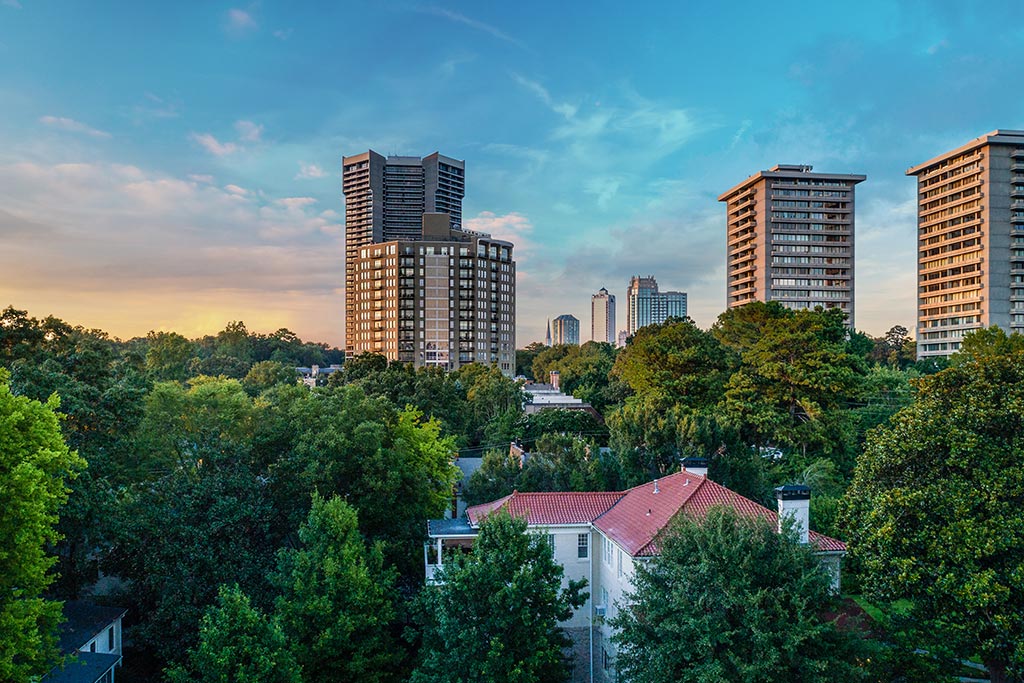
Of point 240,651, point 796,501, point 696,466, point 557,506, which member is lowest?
point 240,651

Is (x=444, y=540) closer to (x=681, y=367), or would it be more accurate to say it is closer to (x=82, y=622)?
(x=82, y=622)

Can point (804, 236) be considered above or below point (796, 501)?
above

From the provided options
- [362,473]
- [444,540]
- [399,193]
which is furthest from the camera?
[399,193]

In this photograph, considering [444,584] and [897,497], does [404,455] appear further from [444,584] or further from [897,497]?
[897,497]

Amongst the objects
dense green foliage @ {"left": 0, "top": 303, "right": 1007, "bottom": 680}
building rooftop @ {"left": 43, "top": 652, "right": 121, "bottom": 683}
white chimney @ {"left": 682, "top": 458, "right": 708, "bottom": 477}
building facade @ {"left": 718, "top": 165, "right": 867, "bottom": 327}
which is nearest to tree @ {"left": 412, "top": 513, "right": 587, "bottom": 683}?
dense green foliage @ {"left": 0, "top": 303, "right": 1007, "bottom": 680}

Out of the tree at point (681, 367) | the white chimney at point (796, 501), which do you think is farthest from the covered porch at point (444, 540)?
the tree at point (681, 367)

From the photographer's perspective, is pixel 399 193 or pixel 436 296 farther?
pixel 399 193

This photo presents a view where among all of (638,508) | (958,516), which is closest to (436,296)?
(638,508)

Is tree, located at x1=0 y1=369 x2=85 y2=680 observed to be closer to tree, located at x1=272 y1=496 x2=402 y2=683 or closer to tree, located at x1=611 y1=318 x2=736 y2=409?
tree, located at x1=272 y1=496 x2=402 y2=683
